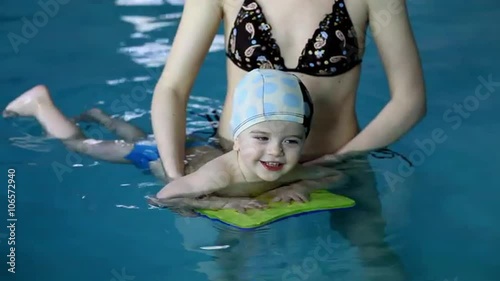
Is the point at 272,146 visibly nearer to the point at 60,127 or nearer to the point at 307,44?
the point at 307,44

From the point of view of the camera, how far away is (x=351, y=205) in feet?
8.57

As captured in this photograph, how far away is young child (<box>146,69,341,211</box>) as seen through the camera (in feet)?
8.24

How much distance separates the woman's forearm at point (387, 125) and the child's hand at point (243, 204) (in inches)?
14.3

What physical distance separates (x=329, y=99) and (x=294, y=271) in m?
0.53

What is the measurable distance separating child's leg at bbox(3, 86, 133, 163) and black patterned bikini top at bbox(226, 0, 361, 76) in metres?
0.57

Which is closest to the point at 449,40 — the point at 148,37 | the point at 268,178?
the point at 148,37

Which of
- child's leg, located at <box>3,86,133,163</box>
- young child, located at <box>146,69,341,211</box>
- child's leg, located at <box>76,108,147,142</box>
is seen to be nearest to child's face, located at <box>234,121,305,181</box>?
young child, located at <box>146,69,341,211</box>

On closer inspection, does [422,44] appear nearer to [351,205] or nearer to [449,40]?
[449,40]

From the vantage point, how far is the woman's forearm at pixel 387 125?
277 cm

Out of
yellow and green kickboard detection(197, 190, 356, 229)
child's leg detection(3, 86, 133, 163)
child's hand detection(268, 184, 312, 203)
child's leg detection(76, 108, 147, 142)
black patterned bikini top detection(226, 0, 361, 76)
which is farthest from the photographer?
child's leg detection(76, 108, 147, 142)

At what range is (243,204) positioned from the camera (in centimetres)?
254

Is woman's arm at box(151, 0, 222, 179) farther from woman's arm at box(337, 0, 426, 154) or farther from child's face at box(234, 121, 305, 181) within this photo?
woman's arm at box(337, 0, 426, 154)

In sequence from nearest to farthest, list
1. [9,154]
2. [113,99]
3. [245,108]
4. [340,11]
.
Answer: [245,108]
[340,11]
[9,154]
[113,99]

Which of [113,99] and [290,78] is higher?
[290,78]
